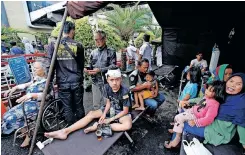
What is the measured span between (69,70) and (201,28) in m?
4.96

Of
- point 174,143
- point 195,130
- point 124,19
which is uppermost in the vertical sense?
point 124,19

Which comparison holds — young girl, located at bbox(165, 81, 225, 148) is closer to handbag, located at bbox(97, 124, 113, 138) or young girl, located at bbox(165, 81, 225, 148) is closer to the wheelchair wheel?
handbag, located at bbox(97, 124, 113, 138)


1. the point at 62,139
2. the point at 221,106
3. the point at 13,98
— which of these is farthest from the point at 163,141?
the point at 13,98

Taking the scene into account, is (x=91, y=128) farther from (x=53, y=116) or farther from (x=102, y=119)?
(x=53, y=116)

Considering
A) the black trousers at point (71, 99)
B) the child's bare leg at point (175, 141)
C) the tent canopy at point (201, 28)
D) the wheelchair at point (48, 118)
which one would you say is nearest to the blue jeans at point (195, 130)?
the child's bare leg at point (175, 141)

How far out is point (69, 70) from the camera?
2.85 m

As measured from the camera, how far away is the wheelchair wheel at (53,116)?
2.90 meters

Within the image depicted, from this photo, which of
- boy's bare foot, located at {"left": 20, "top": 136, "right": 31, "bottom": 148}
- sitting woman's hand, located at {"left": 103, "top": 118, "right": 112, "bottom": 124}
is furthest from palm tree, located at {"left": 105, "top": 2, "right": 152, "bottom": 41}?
boy's bare foot, located at {"left": 20, "top": 136, "right": 31, "bottom": 148}

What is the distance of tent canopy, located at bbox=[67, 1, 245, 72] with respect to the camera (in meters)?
5.01

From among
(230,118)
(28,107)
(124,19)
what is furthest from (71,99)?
(124,19)

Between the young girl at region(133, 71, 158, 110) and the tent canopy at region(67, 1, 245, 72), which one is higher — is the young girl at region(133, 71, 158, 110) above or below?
below

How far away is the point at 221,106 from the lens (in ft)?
6.53

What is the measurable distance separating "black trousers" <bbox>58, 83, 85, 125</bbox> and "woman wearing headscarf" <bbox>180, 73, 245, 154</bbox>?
2225 mm

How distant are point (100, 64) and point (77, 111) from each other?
1.13m
